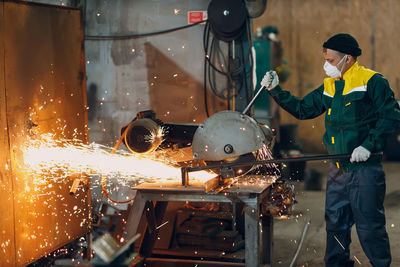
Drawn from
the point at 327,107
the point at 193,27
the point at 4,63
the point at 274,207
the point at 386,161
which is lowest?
the point at 386,161

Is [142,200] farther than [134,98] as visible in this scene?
No

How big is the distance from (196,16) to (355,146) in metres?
2.24

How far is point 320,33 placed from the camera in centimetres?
1212

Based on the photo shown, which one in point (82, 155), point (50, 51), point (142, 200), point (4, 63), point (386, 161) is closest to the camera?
point (4, 63)

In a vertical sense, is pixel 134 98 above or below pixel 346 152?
above

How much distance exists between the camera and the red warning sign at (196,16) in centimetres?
502

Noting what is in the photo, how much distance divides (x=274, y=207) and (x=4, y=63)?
2251 mm

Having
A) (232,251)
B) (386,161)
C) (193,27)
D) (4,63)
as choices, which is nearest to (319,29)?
(386,161)

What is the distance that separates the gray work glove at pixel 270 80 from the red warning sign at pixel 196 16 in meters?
1.43

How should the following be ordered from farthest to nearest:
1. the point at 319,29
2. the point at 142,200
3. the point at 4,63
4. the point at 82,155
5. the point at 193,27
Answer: the point at 319,29 → the point at 193,27 → the point at 82,155 → the point at 142,200 → the point at 4,63

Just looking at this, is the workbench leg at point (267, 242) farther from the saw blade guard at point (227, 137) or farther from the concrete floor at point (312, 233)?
the saw blade guard at point (227, 137)

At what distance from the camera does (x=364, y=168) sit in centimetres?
351

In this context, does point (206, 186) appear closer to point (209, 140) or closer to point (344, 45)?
point (209, 140)

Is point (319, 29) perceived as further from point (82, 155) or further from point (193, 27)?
point (82, 155)
